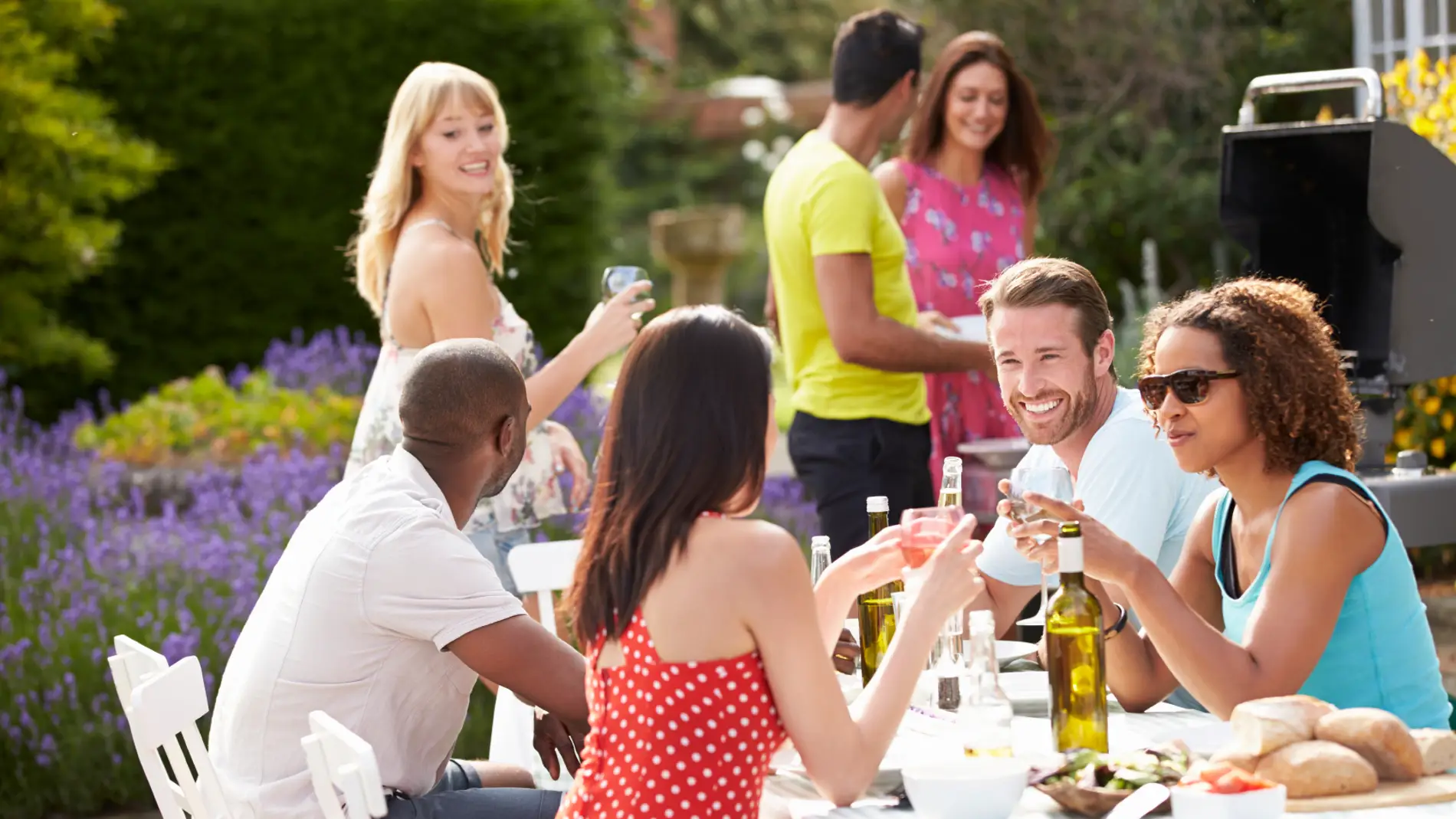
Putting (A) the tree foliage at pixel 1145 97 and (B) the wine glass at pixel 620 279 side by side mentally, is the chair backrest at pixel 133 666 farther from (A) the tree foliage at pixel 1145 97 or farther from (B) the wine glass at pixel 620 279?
(A) the tree foliage at pixel 1145 97

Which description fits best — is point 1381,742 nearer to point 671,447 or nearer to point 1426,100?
point 671,447

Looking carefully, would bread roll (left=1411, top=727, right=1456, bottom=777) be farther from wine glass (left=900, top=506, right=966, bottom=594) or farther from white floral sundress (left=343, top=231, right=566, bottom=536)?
white floral sundress (left=343, top=231, right=566, bottom=536)

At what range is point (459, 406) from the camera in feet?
8.95

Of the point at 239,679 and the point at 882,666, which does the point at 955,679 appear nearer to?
the point at 882,666

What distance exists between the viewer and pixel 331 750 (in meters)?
2.20

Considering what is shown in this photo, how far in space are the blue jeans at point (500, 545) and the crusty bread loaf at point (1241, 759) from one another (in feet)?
6.83

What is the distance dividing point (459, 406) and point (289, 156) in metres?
6.65

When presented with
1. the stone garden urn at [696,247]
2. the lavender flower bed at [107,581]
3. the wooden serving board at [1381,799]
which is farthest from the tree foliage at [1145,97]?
the wooden serving board at [1381,799]

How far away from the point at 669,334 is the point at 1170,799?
2.64 feet

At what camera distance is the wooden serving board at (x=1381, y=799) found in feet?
6.48

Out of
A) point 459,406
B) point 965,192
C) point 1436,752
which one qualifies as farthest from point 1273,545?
point 965,192

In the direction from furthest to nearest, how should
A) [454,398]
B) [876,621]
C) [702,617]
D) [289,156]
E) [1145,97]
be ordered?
1. [1145,97]
2. [289,156]
3. [876,621]
4. [454,398]
5. [702,617]

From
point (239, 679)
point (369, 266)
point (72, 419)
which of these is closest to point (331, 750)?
point (239, 679)

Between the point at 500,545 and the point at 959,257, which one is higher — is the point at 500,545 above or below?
below
